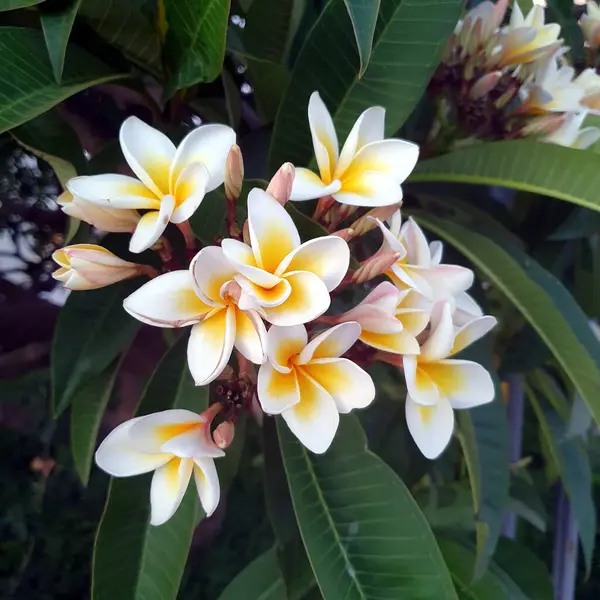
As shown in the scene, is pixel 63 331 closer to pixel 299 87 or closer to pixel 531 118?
pixel 299 87

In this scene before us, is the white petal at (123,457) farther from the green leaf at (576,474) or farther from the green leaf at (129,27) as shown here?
the green leaf at (576,474)

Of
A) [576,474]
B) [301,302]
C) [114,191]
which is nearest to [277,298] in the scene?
[301,302]

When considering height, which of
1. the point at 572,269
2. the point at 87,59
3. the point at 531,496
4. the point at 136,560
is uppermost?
the point at 87,59

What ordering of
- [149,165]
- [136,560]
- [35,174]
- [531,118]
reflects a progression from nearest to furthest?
1. [149,165]
2. [136,560]
3. [531,118]
4. [35,174]

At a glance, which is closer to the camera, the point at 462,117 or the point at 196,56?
the point at 196,56

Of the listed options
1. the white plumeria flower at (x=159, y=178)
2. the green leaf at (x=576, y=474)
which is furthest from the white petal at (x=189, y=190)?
the green leaf at (x=576, y=474)

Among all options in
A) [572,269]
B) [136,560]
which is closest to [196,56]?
[136,560]

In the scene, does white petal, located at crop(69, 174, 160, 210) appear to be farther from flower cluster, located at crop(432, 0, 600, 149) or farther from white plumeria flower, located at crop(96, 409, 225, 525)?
flower cluster, located at crop(432, 0, 600, 149)
